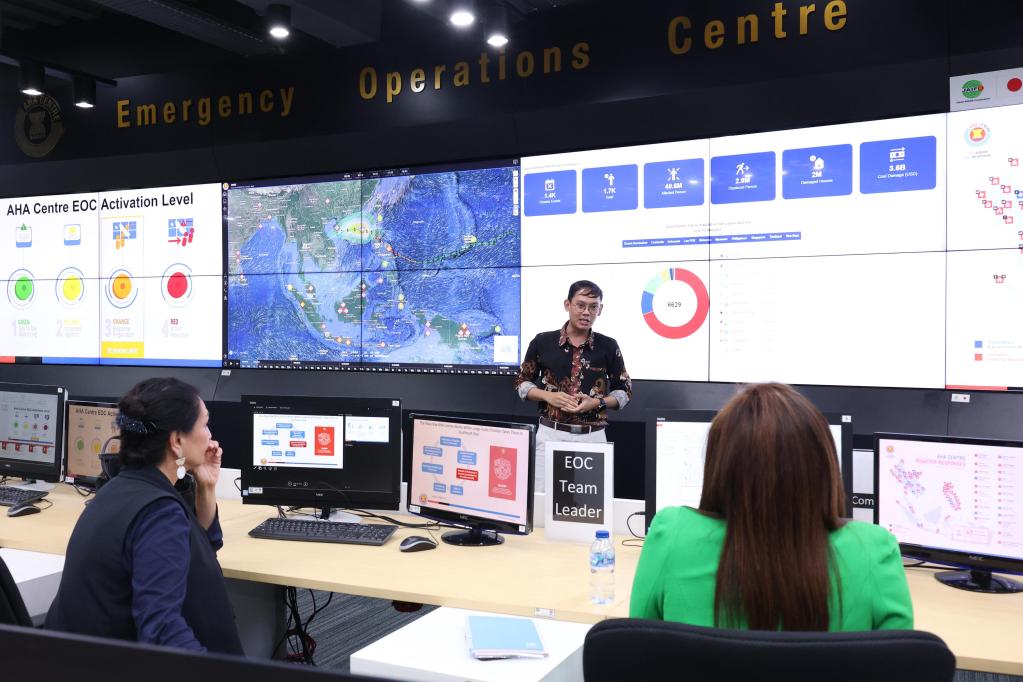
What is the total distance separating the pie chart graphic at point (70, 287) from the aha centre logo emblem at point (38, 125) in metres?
0.97

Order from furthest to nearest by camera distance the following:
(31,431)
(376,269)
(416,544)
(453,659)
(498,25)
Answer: (376,269) < (498,25) < (31,431) < (416,544) < (453,659)

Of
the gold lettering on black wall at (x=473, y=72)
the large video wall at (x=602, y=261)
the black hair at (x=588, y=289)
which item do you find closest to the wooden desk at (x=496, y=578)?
the black hair at (x=588, y=289)

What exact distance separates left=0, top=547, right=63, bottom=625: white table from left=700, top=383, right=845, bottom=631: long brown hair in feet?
6.85

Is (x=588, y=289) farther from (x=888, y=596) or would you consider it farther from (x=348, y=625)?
(x=888, y=596)

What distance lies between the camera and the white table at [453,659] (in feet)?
5.79

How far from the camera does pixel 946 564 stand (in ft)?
7.13

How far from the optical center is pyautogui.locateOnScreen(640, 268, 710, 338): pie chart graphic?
4492mm

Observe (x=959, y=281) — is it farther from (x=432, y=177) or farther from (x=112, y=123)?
(x=112, y=123)

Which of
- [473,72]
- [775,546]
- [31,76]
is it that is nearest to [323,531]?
[775,546]

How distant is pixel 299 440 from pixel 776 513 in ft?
6.99

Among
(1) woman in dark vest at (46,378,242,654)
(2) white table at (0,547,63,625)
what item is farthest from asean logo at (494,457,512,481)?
(2) white table at (0,547,63,625)

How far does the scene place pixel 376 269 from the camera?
17.8 feet

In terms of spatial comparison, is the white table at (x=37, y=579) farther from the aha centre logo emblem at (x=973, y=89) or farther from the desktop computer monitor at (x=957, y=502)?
the aha centre logo emblem at (x=973, y=89)

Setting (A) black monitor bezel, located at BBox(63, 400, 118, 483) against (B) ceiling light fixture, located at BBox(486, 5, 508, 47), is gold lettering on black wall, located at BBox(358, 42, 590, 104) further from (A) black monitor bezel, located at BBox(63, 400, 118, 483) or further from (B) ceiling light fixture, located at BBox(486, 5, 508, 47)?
(A) black monitor bezel, located at BBox(63, 400, 118, 483)
